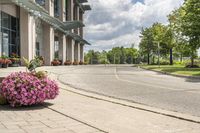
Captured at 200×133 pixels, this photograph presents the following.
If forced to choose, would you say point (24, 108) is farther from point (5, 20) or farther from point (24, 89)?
point (5, 20)

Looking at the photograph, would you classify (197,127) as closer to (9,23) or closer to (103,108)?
(103,108)

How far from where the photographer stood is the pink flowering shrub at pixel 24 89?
10.3m

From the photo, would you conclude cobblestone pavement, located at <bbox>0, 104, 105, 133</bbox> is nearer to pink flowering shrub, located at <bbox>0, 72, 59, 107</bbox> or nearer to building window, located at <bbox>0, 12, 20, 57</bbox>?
pink flowering shrub, located at <bbox>0, 72, 59, 107</bbox>

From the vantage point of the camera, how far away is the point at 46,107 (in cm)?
1077

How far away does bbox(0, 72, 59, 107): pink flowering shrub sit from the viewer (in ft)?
33.8

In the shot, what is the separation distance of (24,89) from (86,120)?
7.71 ft

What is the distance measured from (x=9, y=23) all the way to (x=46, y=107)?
32.9 metres

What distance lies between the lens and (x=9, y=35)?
42250mm

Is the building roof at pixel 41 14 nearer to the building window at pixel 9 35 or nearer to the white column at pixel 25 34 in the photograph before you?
the white column at pixel 25 34

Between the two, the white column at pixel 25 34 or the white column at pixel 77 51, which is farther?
the white column at pixel 77 51

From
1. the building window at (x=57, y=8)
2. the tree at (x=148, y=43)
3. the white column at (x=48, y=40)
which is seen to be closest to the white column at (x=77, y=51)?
the tree at (x=148, y=43)

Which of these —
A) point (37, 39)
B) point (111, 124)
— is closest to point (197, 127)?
point (111, 124)

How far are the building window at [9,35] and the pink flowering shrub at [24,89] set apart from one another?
29203mm

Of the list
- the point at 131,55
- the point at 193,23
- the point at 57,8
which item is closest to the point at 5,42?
the point at 193,23
